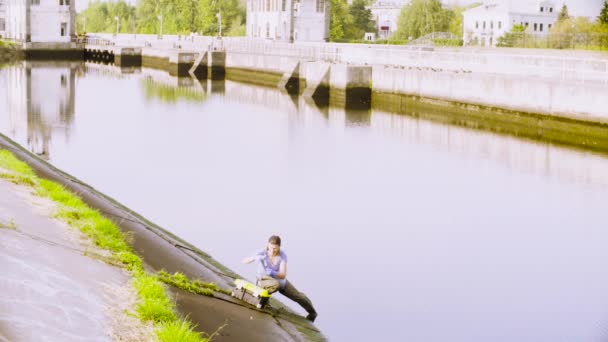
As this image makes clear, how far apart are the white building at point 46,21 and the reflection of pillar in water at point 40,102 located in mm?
14160

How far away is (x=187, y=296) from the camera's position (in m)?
8.92

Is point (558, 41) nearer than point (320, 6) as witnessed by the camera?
Yes

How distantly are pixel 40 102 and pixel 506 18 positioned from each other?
2660 inches

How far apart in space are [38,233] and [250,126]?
81.7ft

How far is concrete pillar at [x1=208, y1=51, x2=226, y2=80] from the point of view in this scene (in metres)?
62.3

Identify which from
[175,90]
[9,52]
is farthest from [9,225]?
[9,52]

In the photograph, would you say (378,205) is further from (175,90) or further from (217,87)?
(217,87)

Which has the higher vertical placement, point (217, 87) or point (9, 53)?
point (9, 53)

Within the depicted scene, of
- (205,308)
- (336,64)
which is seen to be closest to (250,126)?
(336,64)

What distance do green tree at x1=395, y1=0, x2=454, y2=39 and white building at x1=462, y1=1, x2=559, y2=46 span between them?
3022 millimetres

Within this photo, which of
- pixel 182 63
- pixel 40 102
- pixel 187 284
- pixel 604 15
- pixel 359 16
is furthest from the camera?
pixel 359 16

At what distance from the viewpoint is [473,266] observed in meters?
13.9

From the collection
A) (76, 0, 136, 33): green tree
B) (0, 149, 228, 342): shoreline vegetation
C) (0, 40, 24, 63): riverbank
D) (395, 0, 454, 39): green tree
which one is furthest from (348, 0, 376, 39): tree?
(0, 149, 228, 342): shoreline vegetation

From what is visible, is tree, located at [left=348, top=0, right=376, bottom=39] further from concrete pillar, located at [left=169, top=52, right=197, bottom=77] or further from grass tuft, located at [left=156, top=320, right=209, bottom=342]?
grass tuft, located at [left=156, top=320, right=209, bottom=342]
